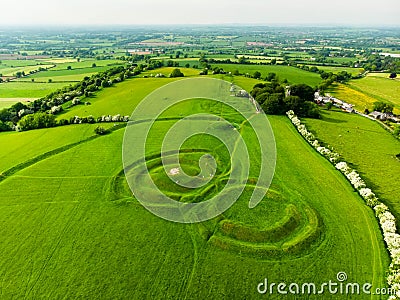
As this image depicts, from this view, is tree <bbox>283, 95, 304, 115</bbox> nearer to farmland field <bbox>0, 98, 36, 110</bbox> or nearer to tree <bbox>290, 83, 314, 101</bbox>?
tree <bbox>290, 83, 314, 101</bbox>

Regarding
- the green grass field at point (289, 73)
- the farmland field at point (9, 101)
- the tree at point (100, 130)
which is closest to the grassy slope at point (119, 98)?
the tree at point (100, 130)

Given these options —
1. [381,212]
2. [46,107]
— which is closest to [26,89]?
[46,107]

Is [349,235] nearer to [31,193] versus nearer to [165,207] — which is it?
[165,207]

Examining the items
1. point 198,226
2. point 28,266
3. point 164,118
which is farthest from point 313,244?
point 164,118

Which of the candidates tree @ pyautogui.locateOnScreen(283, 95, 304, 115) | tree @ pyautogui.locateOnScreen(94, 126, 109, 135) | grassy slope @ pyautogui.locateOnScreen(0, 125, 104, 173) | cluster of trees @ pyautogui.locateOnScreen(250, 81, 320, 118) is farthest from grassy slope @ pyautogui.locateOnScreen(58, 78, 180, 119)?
tree @ pyautogui.locateOnScreen(283, 95, 304, 115)

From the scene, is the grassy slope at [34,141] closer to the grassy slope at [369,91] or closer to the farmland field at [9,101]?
the farmland field at [9,101]
